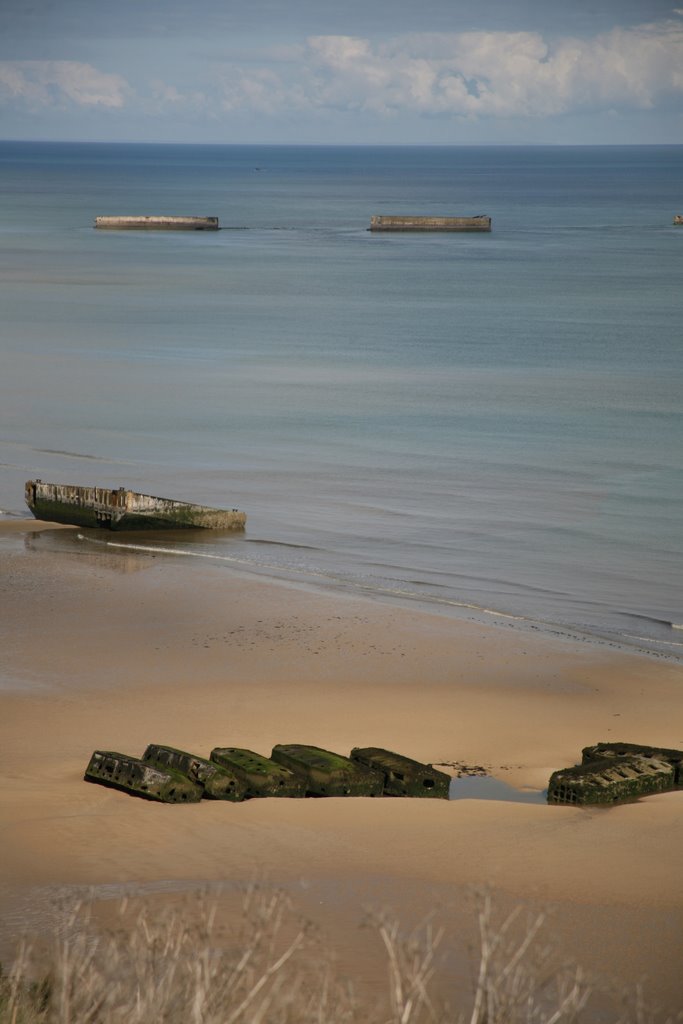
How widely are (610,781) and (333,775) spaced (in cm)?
293

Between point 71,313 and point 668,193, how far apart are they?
480 feet

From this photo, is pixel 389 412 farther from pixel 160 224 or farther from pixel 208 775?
pixel 160 224

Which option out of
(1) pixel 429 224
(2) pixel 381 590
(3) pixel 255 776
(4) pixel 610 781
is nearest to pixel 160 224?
(1) pixel 429 224

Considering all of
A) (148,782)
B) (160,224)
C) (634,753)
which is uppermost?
(160,224)

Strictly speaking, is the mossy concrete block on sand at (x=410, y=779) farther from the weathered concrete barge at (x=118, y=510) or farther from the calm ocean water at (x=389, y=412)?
the weathered concrete barge at (x=118, y=510)

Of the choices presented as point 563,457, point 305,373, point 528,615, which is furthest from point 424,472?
point 305,373

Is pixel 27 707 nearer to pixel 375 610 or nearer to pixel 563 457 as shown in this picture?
pixel 375 610

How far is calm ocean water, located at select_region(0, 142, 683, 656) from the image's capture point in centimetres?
2659

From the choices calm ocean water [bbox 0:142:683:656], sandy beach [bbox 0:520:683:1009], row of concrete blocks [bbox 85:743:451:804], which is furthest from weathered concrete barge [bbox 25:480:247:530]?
row of concrete blocks [bbox 85:743:451:804]

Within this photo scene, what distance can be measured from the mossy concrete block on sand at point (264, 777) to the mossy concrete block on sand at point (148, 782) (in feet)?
1.68

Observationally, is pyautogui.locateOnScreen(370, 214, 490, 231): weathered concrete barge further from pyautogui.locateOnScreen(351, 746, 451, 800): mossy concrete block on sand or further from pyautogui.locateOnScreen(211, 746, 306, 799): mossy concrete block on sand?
pyautogui.locateOnScreen(211, 746, 306, 799): mossy concrete block on sand

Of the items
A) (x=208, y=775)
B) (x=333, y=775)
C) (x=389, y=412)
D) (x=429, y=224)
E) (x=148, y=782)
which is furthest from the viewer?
(x=429, y=224)

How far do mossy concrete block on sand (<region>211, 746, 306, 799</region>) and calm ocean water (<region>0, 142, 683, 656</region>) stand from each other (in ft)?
29.7

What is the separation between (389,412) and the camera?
42.2m
